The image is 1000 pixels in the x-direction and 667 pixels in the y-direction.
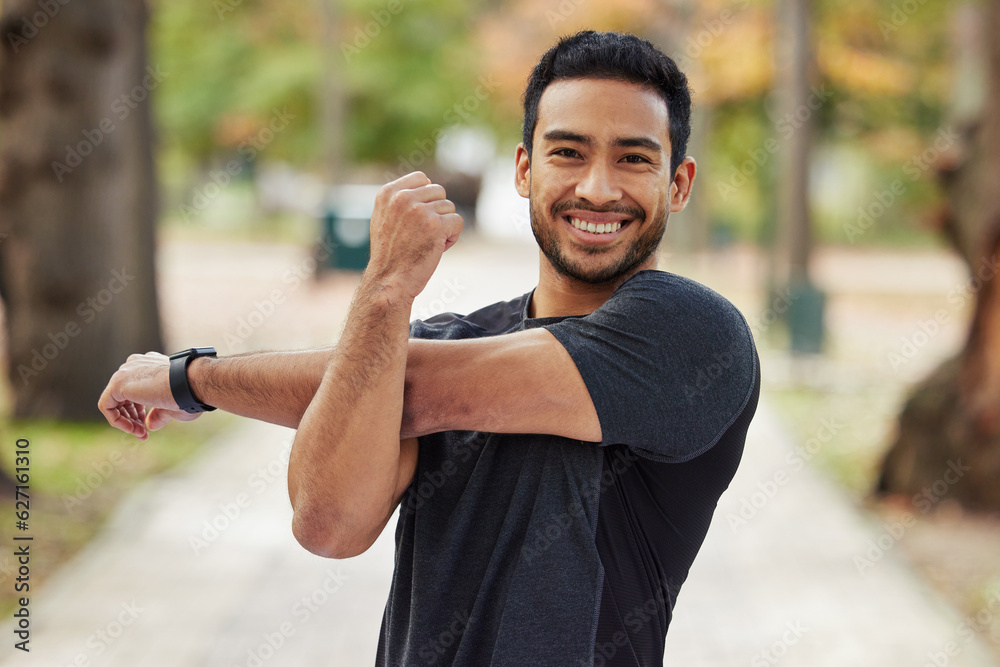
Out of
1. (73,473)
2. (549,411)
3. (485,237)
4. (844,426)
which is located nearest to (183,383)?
(549,411)

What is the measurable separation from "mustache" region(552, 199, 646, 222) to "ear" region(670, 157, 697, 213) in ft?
0.57

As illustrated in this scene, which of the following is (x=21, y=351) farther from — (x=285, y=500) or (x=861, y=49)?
(x=861, y=49)

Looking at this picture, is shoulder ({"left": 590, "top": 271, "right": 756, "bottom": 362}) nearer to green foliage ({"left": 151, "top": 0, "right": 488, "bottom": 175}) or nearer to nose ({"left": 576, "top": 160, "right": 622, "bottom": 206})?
nose ({"left": 576, "top": 160, "right": 622, "bottom": 206})

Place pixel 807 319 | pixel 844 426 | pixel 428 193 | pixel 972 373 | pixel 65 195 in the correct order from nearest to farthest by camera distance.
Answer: pixel 428 193 < pixel 972 373 < pixel 65 195 < pixel 844 426 < pixel 807 319

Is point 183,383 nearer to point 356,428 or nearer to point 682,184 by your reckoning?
point 356,428

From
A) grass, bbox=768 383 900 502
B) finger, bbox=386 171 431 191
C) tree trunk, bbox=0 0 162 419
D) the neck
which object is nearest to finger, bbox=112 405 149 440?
finger, bbox=386 171 431 191

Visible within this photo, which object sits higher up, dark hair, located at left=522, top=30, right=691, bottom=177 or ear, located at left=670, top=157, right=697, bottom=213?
dark hair, located at left=522, top=30, right=691, bottom=177

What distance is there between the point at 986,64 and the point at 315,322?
11067 millimetres

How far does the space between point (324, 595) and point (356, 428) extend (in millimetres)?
4366

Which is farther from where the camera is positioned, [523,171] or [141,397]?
[523,171]

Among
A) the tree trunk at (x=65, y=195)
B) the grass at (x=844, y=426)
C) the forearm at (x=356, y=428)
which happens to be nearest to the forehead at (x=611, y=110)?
the forearm at (x=356, y=428)

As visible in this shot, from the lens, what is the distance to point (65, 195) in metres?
9.77

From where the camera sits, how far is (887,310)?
68.8 ft

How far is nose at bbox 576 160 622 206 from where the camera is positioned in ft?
6.91
